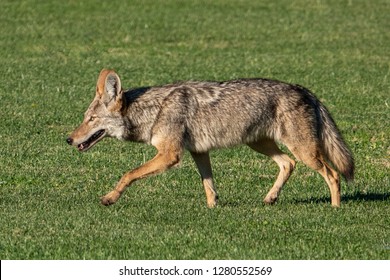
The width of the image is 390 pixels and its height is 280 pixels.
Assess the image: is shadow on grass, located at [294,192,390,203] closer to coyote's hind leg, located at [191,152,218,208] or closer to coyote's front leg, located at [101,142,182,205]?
coyote's hind leg, located at [191,152,218,208]

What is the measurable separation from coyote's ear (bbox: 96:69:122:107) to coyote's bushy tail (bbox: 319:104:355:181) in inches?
79.0

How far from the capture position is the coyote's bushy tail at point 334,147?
11.4 m

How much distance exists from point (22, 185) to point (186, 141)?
7.10 ft

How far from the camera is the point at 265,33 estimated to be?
90.9 feet

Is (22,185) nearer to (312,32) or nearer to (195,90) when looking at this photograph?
(195,90)

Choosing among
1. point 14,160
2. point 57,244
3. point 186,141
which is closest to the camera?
point 57,244

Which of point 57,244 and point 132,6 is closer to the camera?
point 57,244

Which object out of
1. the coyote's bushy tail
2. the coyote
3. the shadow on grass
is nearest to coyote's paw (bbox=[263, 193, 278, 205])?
the coyote

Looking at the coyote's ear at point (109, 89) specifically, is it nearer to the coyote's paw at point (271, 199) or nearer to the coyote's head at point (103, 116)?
the coyote's head at point (103, 116)

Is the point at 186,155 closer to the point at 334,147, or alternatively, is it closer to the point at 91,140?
the point at 334,147

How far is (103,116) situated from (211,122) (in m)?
1.04

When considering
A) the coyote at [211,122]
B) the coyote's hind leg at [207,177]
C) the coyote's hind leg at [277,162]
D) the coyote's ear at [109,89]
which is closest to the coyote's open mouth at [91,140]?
the coyote at [211,122]

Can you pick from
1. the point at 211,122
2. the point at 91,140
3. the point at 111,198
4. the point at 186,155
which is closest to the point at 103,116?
the point at 91,140
